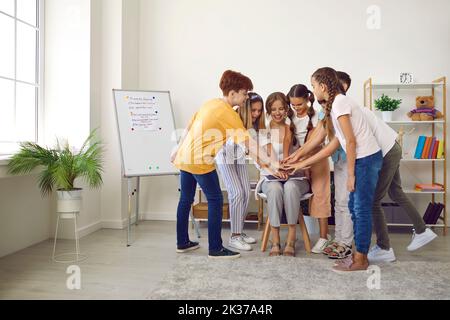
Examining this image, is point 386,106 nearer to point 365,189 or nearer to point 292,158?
→ point 292,158

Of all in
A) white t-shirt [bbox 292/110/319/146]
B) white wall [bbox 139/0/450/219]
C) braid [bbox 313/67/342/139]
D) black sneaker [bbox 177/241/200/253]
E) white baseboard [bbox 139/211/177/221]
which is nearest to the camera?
braid [bbox 313/67/342/139]

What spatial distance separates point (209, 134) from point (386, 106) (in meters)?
2.00

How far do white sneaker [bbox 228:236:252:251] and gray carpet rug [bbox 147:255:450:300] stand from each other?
246mm

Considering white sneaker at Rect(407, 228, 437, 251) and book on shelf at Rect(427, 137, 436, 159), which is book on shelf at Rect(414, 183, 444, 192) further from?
white sneaker at Rect(407, 228, 437, 251)

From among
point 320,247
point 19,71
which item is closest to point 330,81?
point 320,247

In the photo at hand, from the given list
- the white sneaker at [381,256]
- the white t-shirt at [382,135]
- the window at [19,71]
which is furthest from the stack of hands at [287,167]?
the window at [19,71]

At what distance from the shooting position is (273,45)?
410cm

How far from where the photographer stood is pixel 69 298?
6.68 feet

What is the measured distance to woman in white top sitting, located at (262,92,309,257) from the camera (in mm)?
2748

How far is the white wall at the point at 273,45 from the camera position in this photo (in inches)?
155

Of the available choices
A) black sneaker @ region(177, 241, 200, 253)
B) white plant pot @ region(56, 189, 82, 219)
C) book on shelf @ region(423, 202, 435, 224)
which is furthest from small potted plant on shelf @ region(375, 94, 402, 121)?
white plant pot @ region(56, 189, 82, 219)

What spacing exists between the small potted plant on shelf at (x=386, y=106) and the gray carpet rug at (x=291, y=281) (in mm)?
1552
